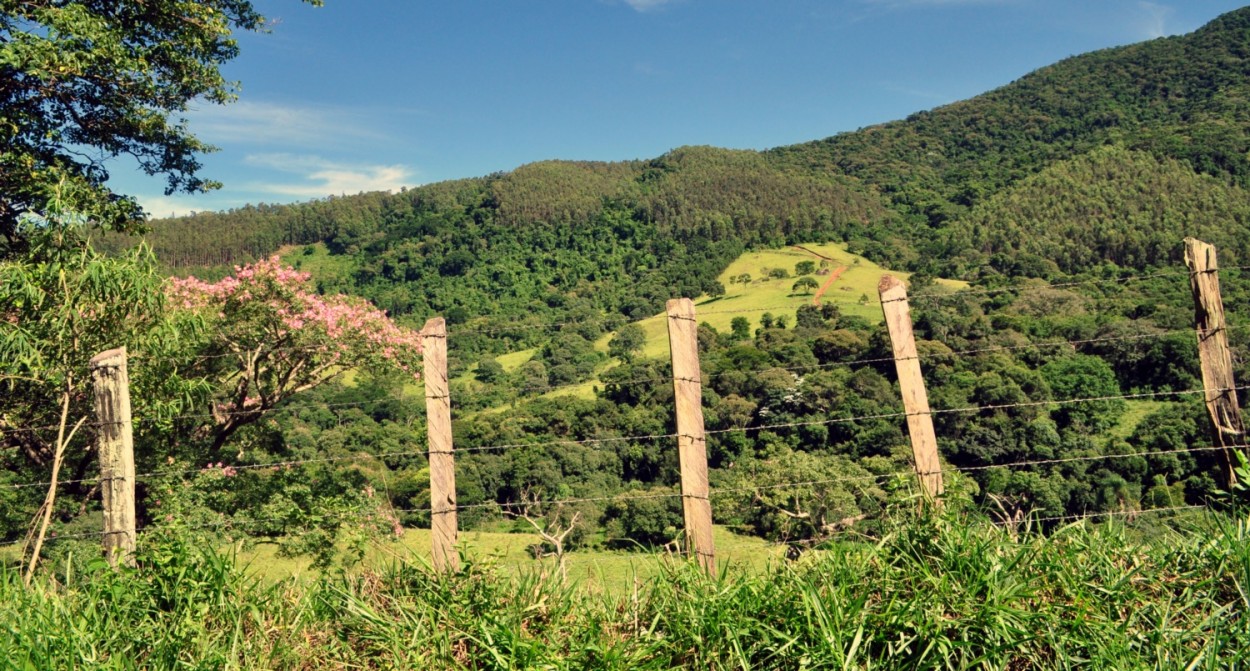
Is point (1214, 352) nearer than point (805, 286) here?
Yes

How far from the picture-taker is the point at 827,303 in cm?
5409

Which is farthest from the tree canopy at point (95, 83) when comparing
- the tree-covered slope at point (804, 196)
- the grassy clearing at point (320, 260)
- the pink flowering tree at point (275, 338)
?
the grassy clearing at point (320, 260)

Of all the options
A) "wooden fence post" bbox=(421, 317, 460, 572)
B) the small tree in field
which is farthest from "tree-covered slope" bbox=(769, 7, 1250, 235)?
"wooden fence post" bbox=(421, 317, 460, 572)

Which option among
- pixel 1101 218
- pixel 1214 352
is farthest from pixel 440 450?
pixel 1101 218

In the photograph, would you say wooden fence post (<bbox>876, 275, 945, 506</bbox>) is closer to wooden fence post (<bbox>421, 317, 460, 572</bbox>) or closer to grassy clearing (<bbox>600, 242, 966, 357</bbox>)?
wooden fence post (<bbox>421, 317, 460, 572</bbox>)

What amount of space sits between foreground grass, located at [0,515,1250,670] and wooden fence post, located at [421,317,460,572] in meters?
0.27

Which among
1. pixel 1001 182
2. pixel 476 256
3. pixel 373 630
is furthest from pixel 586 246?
pixel 373 630

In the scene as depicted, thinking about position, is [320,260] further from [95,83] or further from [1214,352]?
[1214,352]

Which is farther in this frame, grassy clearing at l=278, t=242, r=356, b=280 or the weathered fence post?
grassy clearing at l=278, t=242, r=356, b=280

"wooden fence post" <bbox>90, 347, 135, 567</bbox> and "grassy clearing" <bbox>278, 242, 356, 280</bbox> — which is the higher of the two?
"grassy clearing" <bbox>278, 242, 356, 280</bbox>

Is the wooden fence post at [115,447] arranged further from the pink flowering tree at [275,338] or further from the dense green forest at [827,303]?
the pink flowering tree at [275,338]

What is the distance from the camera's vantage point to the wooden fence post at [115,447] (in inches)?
150

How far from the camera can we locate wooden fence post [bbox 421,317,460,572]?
12.3ft

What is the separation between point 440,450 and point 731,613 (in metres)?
1.59
